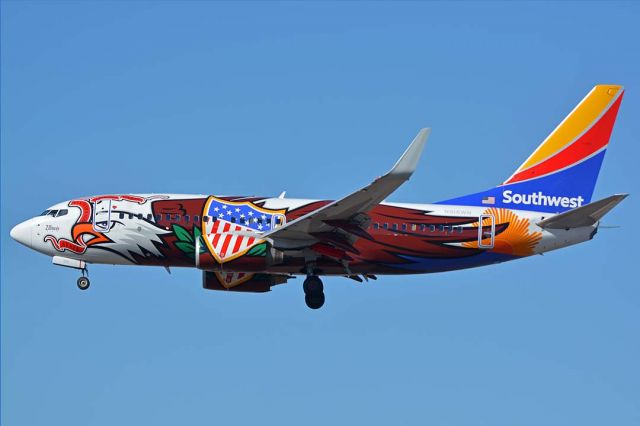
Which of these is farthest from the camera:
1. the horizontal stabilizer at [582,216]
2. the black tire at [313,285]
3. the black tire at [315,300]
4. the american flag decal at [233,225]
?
the black tire at [315,300]

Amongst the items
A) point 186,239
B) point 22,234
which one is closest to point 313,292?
point 186,239

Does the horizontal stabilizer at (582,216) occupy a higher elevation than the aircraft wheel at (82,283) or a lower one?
higher

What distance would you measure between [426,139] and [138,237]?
14.7m

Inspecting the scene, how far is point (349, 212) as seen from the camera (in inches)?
1913

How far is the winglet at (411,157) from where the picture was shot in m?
42.3

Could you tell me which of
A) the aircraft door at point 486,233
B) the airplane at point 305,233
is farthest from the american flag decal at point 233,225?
the aircraft door at point 486,233

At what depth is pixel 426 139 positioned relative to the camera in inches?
1673

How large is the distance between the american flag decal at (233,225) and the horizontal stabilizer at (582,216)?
11927 mm

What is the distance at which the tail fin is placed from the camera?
53.3 meters

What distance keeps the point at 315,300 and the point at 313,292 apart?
0.38m

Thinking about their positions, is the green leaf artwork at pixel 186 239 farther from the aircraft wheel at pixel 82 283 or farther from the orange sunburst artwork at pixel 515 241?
the orange sunburst artwork at pixel 515 241

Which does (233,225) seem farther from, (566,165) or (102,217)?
(566,165)

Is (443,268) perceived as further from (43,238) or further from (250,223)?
(43,238)

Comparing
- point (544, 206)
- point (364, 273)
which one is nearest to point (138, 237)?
point (364, 273)
